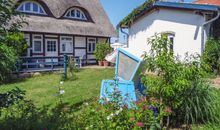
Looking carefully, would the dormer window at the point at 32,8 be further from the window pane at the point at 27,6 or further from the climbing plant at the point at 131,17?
the climbing plant at the point at 131,17

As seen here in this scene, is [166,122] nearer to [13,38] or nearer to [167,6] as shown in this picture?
[13,38]

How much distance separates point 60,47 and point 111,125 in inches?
779

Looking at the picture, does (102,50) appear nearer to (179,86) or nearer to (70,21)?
(70,21)

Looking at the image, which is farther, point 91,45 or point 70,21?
point 91,45

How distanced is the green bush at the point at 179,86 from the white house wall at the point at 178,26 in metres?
7.62

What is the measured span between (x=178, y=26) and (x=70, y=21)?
12001mm

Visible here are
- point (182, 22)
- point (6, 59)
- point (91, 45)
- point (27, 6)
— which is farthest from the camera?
point (91, 45)

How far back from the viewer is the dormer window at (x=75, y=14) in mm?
24252

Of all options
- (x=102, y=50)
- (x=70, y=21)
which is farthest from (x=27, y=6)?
(x=102, y=50)

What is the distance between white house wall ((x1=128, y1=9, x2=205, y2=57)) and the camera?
Result: 13.2m

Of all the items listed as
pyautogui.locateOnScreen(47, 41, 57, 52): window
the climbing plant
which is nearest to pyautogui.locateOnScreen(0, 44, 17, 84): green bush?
A: the climbing plant

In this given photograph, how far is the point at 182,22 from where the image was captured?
13.8 metres

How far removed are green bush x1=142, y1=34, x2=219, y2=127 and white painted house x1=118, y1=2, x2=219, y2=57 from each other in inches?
296

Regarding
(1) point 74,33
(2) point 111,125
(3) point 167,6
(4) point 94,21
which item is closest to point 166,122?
(2) point 111,125
